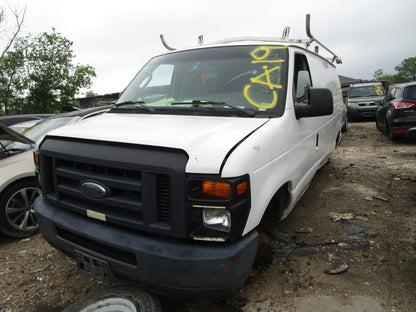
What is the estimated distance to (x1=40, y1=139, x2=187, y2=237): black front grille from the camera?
1.77 metres

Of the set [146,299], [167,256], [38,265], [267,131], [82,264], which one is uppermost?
[267,131]

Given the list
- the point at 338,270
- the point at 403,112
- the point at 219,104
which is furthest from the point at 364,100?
the point at 219,104

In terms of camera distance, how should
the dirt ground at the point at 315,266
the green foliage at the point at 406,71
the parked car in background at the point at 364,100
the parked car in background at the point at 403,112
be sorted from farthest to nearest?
1. the green foliage at the point at 406,71
2. the parked car in background at the point at 364,100
3. the parked car in background at the point at 403,112
4. the dirt ground at the point at 315,266

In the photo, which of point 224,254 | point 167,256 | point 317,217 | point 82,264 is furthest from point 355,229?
point 82,264

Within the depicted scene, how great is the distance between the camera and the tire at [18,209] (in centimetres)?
343

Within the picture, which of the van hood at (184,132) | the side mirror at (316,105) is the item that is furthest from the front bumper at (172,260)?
the side mirror at (316,105)

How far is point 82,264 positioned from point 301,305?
1.67 m

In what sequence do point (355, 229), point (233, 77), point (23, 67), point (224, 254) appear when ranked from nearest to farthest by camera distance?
point (224, 254)
point (233, 77)
point (355, 229)
point (23, 67)

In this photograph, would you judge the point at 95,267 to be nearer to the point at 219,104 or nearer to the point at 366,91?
the point at 219,104

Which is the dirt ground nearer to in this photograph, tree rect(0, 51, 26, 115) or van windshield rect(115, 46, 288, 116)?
van windshield rect(115, 46, 288, 116)

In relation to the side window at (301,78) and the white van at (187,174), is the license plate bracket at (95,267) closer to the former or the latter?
the white van at (187,174)

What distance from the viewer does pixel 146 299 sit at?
2.15m

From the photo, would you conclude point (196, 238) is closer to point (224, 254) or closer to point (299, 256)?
point (224, 254)

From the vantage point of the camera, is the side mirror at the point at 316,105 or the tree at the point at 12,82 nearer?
the side mirror at the point at 316,105
